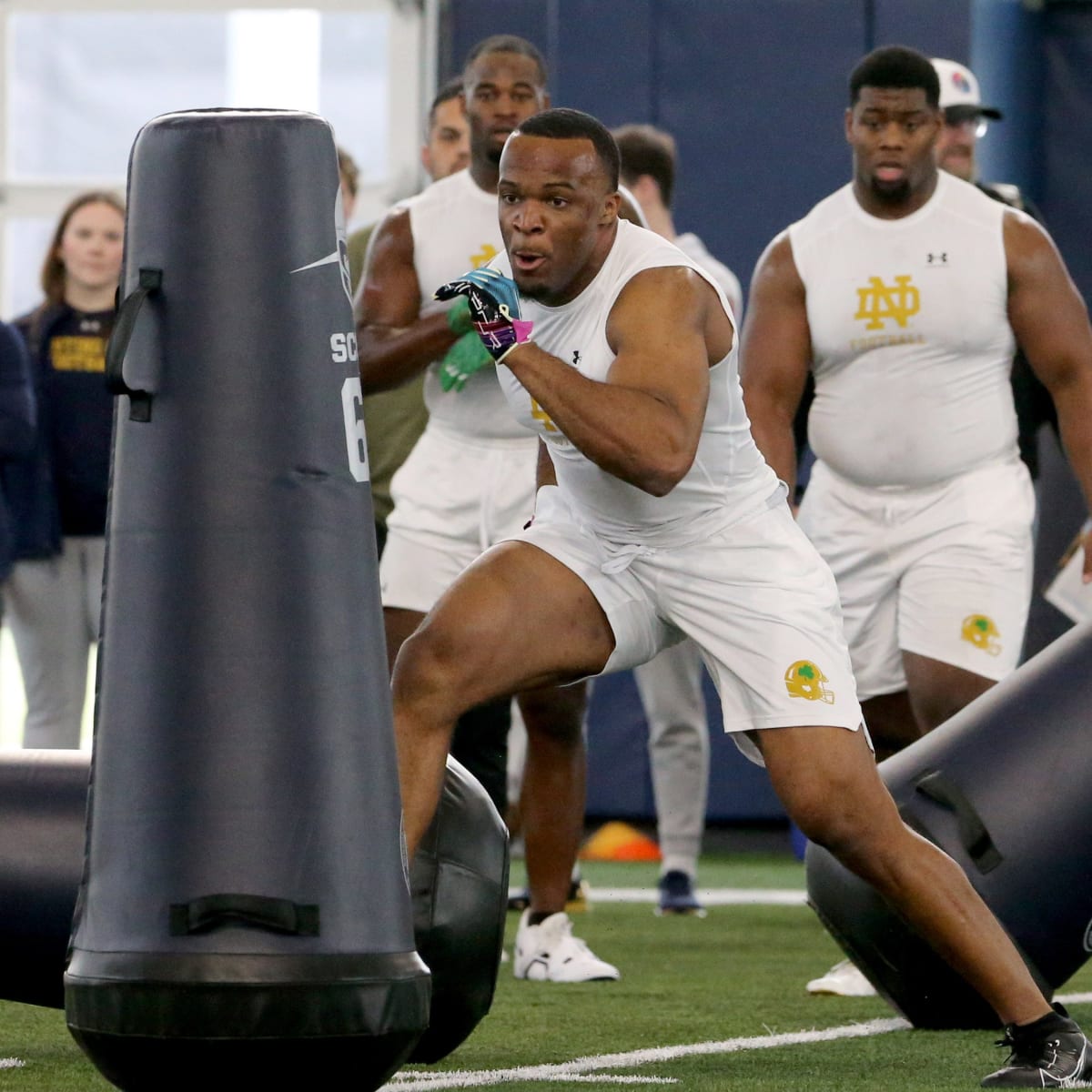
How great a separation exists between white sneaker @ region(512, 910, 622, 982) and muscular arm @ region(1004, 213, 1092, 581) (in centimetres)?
147

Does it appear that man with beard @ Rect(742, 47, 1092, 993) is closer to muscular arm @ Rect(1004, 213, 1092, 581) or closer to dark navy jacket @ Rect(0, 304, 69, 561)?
muscular arm @ Rect(1004, 213, 1092, 581)

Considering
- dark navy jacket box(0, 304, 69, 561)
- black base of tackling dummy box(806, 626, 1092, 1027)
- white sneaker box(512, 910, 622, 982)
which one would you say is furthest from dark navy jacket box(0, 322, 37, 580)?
black base of tackling dummy box(806, 626, 1092, 1027)

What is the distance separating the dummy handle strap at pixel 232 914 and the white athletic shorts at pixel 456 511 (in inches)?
99.0

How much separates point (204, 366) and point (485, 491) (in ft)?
8.10

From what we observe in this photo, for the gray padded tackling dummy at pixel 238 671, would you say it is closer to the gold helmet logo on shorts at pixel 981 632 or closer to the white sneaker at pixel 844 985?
the white sneaker at pixel 844 985

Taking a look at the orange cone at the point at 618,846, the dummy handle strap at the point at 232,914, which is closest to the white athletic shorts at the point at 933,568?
the dummy handle strap at the point at 232,914

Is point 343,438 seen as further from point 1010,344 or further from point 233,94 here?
point 233,94

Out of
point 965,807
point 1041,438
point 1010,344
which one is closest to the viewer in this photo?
point 965,807

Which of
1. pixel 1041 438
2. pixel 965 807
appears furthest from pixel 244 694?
pixel 1041 438

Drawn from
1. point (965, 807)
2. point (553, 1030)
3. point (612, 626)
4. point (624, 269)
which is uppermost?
point (624, 269)

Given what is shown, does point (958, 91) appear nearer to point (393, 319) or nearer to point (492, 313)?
point (393, 319)

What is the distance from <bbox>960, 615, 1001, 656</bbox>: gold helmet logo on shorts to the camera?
5477 mm

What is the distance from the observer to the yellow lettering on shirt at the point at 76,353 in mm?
7148

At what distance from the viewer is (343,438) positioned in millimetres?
3371
